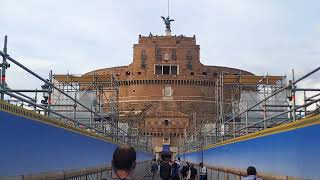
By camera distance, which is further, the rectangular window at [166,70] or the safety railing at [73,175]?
the rectangular window at [166,70]

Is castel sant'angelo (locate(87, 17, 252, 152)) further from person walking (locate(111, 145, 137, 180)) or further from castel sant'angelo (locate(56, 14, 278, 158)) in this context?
person walking (locate(111, 145, 137, 180))

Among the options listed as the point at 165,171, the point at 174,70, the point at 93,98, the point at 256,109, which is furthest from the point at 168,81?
the point at 165,171

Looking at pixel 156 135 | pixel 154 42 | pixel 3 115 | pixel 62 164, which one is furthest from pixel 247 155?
pixel 154 42

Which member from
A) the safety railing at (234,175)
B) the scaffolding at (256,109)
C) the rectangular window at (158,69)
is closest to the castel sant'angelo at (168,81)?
the rectangular window at (158,69)

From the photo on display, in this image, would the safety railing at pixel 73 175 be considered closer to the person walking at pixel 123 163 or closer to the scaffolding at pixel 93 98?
the person walking at pixel 123 163

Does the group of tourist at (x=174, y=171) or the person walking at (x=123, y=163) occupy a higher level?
the person walking at (x=123, y=163)

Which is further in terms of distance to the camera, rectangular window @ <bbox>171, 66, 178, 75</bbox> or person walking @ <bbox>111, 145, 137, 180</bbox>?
rectangular window @ <bbox>171, 66, 178, 75</bbox>

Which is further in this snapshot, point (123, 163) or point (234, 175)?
point (234, 175)

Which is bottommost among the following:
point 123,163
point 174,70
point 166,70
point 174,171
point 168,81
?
point 174,171

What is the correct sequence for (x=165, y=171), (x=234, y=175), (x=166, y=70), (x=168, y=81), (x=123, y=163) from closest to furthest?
(x=123, y=163), (x=234, y=175), (x=165, y=171), (x=168, y=81), (x=166, y=70)

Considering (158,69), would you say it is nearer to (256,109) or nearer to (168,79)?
(168,79)

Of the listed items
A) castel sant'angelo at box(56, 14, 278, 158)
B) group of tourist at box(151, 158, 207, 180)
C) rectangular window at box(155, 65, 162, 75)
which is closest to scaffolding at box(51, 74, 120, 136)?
group of tourist at box(151, 158, 207, 180)

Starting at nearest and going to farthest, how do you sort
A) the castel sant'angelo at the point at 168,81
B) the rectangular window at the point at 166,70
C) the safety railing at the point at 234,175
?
the safety railing at the point at 234,175, the castel sant'angelo at the point at 168,81, the rectangular window at the point at 166,70

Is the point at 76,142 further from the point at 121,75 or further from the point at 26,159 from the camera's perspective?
the point at 121,75
